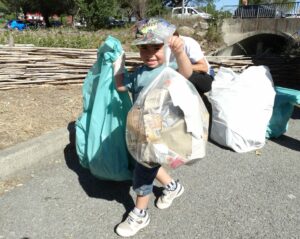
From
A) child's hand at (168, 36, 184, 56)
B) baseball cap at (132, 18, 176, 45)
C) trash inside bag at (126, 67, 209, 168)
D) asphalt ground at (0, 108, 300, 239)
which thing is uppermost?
baseball cap at (132, 18, 176, 45)

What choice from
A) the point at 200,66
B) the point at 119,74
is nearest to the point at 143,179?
the point at 119,74

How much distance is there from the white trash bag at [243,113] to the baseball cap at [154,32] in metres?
2.04

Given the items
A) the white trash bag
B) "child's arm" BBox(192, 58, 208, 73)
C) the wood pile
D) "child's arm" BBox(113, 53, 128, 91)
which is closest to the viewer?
"child's arm" BBox(113, 53, 128, 91)

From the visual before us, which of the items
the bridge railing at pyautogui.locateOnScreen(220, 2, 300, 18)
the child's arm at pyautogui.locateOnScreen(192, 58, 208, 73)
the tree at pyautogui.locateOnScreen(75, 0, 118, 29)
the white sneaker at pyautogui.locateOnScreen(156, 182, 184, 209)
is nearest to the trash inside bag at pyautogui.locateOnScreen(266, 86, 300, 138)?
the child's arm at pyautogui.locateOnScreen(192, 58, 208, 73)

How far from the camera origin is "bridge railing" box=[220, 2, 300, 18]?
55.4 feet

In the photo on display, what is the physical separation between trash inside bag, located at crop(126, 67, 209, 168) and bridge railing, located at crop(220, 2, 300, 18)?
16.2 m

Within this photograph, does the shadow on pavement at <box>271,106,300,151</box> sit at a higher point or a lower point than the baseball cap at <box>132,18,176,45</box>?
lower

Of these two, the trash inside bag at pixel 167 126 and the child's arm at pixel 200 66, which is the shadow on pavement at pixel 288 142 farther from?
the trash inside bag at pixel 167 126

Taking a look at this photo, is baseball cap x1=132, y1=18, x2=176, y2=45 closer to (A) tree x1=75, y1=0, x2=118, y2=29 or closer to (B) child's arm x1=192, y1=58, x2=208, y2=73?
(B) child's arm x1=192, y1=58, x2=208, y2=73

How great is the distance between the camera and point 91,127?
3014 millimetres

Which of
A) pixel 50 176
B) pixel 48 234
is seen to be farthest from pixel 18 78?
pixel 48 234

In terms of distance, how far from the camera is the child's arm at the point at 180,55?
2262 mm

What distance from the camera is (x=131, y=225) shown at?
254 centimetres

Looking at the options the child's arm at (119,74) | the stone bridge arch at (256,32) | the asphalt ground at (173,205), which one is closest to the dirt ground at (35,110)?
the asphalt ground at (173,205)
